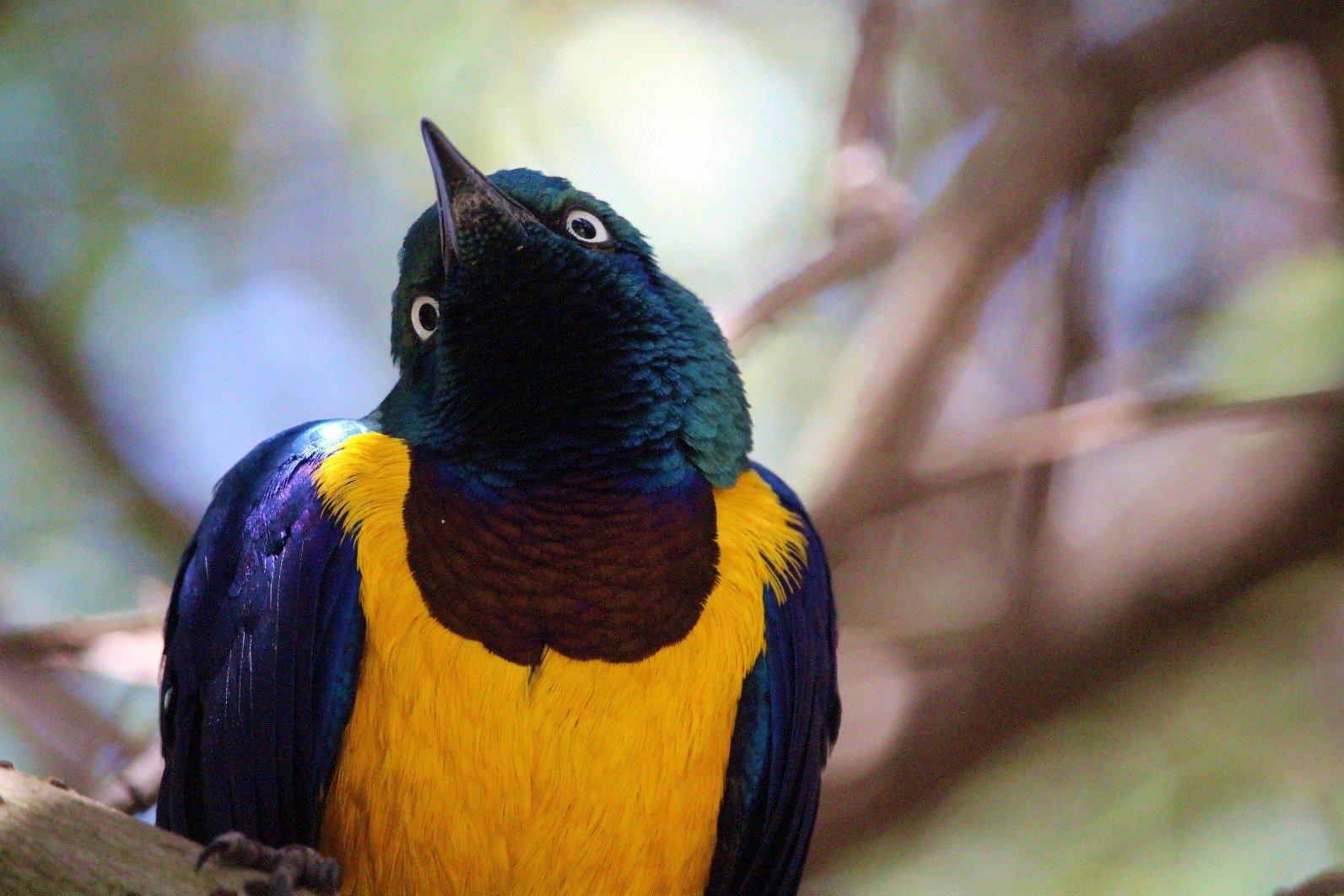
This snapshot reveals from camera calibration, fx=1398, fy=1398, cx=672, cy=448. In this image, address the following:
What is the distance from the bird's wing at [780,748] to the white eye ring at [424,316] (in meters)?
1.30

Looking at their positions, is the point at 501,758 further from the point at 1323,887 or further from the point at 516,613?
the point at 1323,887

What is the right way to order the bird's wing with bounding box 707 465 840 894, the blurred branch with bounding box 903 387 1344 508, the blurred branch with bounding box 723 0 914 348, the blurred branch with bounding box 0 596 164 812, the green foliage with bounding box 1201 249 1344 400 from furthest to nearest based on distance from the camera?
the green foliage with bounding box 1201 249 1344 400 → the blurred branch with bounding box 903 387 1344 508 → the blurred branch with bounding box 723 0 914 348 → the blurred branch with bounding box 0 596 164 812 → the bird's wing with bounding box 707 465 840 894

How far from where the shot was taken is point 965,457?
6.62 m

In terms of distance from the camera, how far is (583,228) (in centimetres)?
421

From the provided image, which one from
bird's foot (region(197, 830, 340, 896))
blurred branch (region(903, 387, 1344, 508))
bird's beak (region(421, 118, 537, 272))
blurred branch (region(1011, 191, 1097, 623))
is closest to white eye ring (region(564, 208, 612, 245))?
bird's beak (region(421, 118, 537, 272))

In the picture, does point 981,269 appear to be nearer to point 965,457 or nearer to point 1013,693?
point 965,457

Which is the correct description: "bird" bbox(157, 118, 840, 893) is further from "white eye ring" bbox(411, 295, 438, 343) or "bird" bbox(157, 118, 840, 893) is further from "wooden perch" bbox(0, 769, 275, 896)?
"wooden perch" bbox(0, 769, 275, 896)

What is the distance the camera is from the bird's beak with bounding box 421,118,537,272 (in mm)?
3961

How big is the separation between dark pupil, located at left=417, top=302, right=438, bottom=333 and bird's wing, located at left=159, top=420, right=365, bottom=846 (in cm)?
50

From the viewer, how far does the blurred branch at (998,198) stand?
20.9ft

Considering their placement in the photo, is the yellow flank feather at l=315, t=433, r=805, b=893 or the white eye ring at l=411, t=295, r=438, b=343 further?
the white eye ring at l=411, t=295, r=438, b=343

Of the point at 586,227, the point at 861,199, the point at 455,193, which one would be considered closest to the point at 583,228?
the point at 586,227

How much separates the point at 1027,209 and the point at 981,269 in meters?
0.39

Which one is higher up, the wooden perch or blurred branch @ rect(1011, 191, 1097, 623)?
blurred branch @ rect(1011, 191, 1097, 623)
